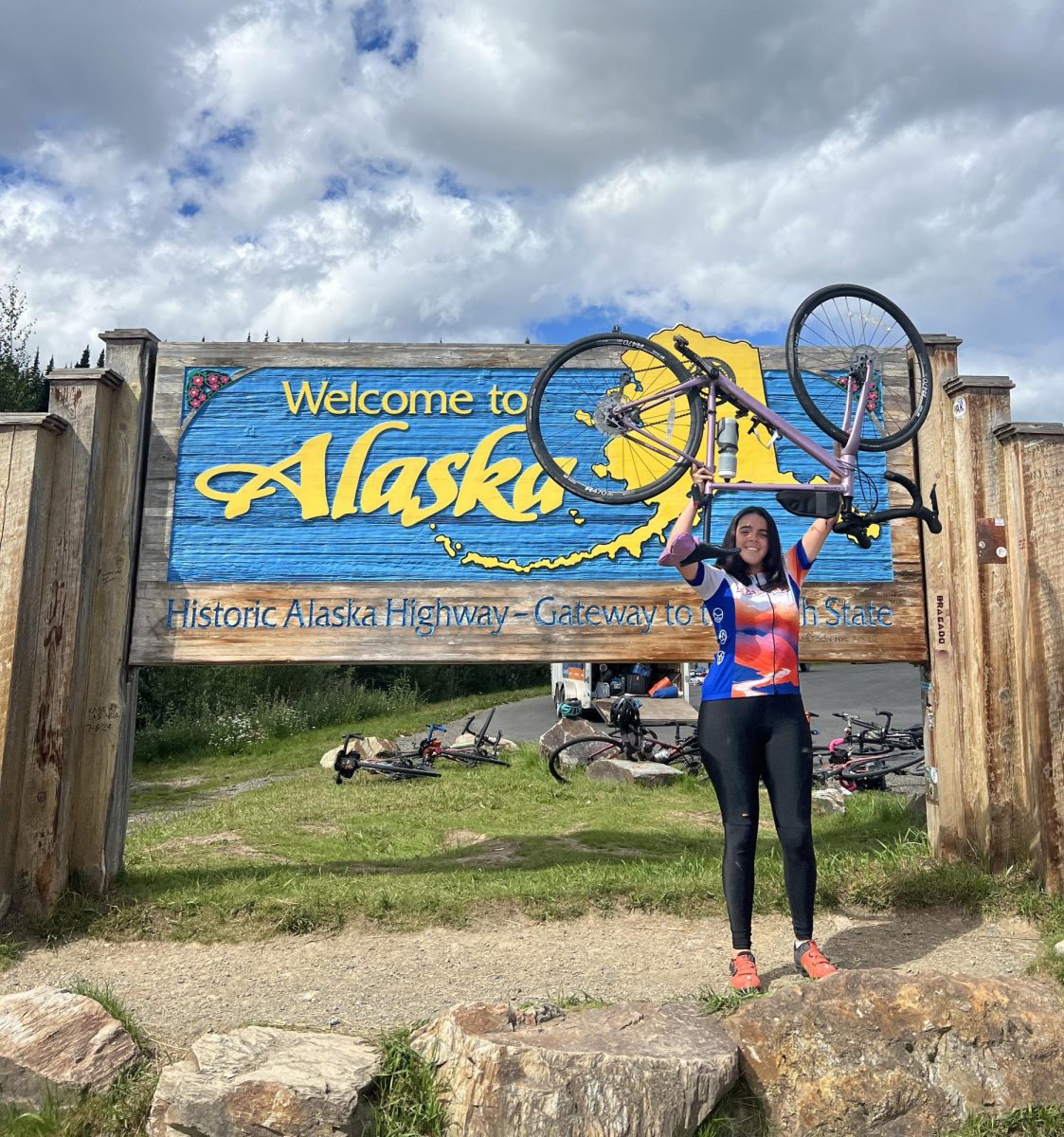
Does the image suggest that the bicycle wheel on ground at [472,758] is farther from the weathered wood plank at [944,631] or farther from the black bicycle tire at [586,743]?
the weathered wood plank at [944,631]

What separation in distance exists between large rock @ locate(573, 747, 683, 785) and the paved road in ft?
18.5

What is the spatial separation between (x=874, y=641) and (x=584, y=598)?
1956mm

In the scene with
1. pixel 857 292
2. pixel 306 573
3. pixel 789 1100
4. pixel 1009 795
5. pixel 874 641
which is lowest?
pixel 789 1100

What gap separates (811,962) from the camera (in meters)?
4.31

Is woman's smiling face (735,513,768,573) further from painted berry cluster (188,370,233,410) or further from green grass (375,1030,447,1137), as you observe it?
painted berry cluster (188,370,233,410)

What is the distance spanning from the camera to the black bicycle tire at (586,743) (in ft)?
41.2

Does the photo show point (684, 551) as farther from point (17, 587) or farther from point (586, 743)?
point (586, 743)

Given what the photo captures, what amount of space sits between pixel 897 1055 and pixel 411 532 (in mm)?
4175

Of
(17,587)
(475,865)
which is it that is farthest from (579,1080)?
(17,587)

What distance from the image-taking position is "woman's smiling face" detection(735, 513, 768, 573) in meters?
4.70

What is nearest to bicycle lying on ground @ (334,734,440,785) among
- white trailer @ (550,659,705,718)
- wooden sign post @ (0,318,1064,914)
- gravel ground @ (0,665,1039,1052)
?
white trailer @ (550,659,705,718)

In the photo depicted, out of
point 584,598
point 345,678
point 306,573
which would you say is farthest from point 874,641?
point 345,678

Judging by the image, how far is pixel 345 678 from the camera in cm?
2677

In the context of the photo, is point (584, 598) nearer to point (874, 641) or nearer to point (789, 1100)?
point (874, 641)
